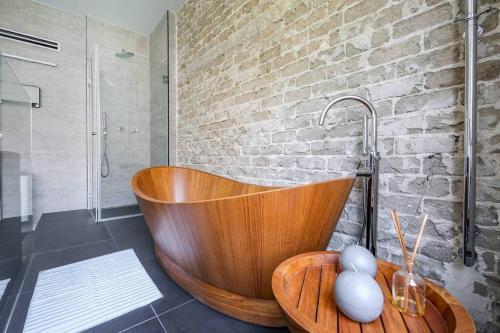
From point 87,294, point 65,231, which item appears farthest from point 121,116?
point 87,294

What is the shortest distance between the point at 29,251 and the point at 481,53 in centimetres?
331

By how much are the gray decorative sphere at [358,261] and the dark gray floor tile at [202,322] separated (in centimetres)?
61

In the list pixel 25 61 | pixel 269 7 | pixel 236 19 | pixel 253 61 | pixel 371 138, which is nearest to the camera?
pixel 371 138

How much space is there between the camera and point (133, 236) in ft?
7.95

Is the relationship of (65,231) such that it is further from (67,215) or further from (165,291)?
(165,291)

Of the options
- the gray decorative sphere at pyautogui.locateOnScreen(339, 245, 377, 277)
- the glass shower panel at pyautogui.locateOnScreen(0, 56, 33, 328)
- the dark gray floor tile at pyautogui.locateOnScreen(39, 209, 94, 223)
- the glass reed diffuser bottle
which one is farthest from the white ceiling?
the glass reed diffuser bottle

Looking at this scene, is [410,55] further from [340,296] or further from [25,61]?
[25,61]

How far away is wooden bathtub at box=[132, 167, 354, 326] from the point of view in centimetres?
90

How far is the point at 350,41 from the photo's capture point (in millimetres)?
1349

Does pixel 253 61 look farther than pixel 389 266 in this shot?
Yes

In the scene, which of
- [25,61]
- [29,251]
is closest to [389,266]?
[29,251]

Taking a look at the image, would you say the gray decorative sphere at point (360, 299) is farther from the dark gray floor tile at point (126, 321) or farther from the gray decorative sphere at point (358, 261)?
the dark gray floor tile at point (126, 321)

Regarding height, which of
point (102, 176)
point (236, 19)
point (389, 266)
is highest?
point (236, 19)

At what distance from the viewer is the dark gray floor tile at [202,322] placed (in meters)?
1.12
